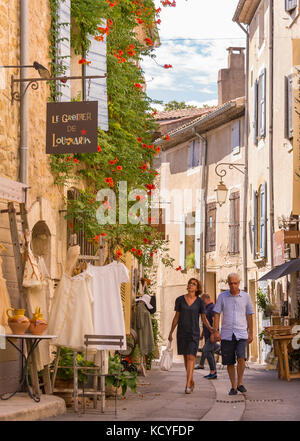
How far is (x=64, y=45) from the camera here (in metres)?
13.6

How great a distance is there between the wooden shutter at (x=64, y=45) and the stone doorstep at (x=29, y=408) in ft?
16.5

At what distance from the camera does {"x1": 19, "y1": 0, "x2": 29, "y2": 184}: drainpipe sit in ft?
37.4

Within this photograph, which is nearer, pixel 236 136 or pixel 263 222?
pixel 263 222

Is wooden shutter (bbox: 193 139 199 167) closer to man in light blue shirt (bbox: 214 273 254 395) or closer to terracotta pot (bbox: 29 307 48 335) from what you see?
man in light blue shirt (bbox: 214 273 254 395)

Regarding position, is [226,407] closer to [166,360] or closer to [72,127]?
[166,360]

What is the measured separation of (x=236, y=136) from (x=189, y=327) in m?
17.2

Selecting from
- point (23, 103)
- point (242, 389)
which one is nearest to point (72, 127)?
point (23, 103)

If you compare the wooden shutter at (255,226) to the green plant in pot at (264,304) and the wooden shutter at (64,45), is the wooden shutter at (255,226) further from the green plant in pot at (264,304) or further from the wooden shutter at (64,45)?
the wooden shutter at (64,45)

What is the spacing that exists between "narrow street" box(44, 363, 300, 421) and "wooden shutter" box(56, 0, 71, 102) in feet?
14.7

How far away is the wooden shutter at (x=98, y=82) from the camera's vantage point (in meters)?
14.6

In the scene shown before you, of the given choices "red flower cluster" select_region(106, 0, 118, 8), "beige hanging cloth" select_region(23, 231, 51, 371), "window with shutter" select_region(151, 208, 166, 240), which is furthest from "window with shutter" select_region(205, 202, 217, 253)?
"beige hanging cloth" select_region(23, 231, 51, 371)
